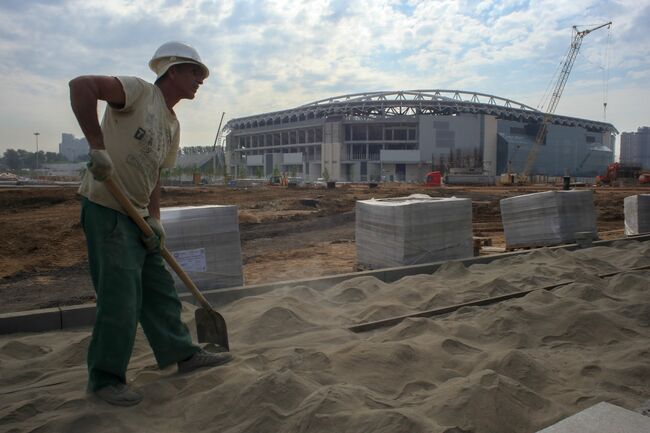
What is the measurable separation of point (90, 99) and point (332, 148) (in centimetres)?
6848

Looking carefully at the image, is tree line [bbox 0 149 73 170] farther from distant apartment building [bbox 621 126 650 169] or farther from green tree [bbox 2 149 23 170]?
distant apartment building [bbox 621 126 650 169]

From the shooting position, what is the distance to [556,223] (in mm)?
7730

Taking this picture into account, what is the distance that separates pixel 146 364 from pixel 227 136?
289ft

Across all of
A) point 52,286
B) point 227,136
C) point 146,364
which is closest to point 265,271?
point 52,286

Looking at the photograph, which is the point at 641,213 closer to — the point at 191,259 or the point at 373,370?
the point at 191,259

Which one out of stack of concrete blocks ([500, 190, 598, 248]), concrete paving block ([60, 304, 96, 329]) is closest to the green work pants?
concrete paving block ([60, 304, 96, 329])

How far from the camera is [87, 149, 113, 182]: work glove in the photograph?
7.11 ft

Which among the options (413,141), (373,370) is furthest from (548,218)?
(413,141)

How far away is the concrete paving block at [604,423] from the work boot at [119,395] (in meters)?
1.82

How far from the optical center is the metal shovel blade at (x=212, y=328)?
317 cm

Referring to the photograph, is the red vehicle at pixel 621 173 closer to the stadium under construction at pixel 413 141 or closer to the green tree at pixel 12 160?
the stadium under construction at pixel 413 141

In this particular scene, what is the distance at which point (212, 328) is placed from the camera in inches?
125

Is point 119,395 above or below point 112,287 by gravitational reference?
below

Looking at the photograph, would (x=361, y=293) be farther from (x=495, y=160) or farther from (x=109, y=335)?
(x=495, y=160)
